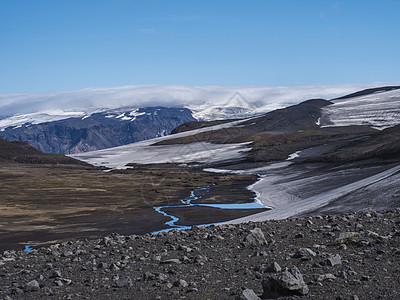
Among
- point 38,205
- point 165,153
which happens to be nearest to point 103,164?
point 165,153

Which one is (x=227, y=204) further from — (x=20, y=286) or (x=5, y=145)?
(x=5, y=145)

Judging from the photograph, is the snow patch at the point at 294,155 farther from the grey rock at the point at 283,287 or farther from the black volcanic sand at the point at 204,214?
the grey rock at the point at 283,287

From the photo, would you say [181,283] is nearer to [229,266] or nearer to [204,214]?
[229,266]

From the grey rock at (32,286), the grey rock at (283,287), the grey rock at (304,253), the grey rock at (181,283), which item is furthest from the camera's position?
the grey rock at (304,253)

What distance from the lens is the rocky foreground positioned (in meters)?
11.9

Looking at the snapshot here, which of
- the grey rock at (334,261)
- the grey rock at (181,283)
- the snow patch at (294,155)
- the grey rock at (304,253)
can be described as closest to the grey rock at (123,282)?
the grey rock at (181,283)

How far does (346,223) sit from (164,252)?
24.5 ft

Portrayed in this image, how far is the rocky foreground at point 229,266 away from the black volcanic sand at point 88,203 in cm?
1951

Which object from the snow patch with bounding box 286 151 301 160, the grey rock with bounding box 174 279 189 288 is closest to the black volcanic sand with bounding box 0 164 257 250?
the grey rock with bounding box 174 279 189 288

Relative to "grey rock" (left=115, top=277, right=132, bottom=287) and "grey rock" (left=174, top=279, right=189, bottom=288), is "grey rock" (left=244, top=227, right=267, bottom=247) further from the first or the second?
"grey rock" (left=115, top=277, right=132, bottom=287)

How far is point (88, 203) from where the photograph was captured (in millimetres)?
64188

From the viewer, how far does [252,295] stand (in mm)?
10883

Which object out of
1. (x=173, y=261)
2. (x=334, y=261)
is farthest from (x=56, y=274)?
(x=334, y=261)

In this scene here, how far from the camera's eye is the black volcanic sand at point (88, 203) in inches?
1658
